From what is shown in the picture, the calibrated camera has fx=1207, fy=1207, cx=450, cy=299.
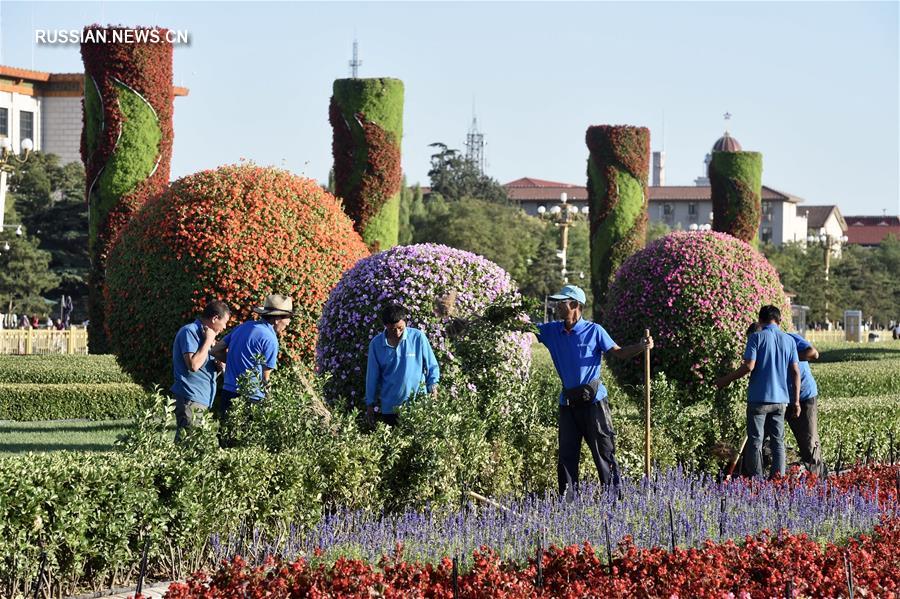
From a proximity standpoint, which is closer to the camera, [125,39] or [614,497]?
[614,497]

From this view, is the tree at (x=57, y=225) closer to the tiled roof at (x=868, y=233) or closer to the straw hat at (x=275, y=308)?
the straw hat at (x=275, y=308)

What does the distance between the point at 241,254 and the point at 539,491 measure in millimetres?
5005

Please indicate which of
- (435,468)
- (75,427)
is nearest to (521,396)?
(435,468)

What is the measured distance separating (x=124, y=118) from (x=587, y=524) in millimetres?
14759

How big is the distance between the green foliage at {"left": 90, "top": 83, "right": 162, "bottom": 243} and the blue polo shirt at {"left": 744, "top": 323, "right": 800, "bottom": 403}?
501 inches

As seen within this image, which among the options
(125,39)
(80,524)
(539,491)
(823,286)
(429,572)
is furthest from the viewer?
(823,286)

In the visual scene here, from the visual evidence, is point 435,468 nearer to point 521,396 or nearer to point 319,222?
point 521,396

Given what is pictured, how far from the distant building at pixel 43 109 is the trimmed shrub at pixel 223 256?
58.1 metres

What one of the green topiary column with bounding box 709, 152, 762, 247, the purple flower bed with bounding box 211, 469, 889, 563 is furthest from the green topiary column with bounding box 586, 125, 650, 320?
the purple flower bed with bounding box 211, 469, 889, 563

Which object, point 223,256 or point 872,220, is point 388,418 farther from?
point 872,220


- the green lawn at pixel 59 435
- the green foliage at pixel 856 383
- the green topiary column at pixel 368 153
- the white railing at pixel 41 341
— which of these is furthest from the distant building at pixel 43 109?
the green foliage at pixel 856 383

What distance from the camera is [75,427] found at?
15.2 m

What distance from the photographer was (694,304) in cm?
1315

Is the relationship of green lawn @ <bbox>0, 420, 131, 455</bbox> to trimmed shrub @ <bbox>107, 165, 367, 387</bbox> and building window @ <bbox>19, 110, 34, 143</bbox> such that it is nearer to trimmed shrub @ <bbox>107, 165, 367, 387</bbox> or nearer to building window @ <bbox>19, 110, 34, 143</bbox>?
trimmed shrub @ <bbox>107, 165, 367, 387</bbox>
